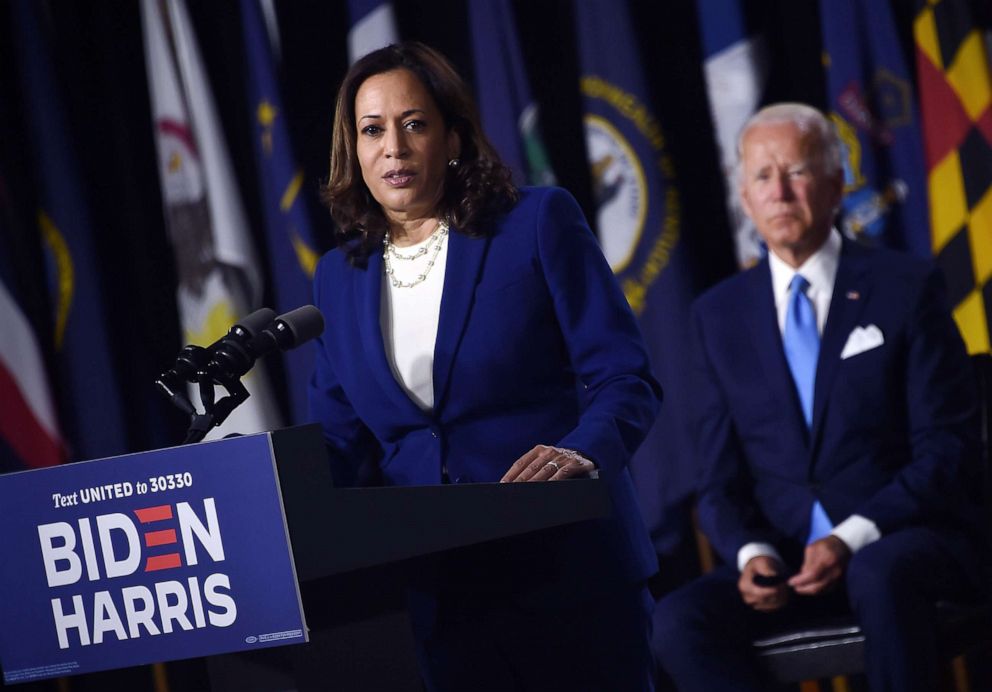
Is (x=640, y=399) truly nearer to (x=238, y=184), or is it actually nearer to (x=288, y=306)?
(x=288, y=306)

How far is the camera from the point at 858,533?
7.75 feet

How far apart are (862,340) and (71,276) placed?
2530 mm

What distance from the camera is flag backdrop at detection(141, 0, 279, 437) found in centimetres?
372

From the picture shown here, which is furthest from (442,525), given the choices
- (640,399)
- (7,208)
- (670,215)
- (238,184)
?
(7,208)

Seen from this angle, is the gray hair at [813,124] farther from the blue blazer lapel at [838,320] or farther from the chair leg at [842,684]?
the chair leg at [842,684]

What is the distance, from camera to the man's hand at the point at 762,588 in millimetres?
2344

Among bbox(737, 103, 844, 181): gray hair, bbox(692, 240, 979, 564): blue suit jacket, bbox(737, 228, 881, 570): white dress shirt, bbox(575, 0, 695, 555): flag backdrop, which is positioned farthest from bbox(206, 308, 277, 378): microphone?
bbox(575, 0, 695, 555): flag backdrop

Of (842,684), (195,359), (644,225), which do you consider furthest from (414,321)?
(644,225)

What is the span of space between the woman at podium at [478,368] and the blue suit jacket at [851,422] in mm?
1032

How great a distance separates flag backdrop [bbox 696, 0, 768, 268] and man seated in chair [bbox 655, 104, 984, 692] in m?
0.51

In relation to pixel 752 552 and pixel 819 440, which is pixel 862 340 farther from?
pixel 752 552

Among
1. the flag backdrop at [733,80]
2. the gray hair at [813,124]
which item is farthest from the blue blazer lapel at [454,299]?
the flag backdrop at [733,80]

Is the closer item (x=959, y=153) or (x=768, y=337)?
(x=768, y=337)

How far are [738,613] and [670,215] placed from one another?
132 cm
